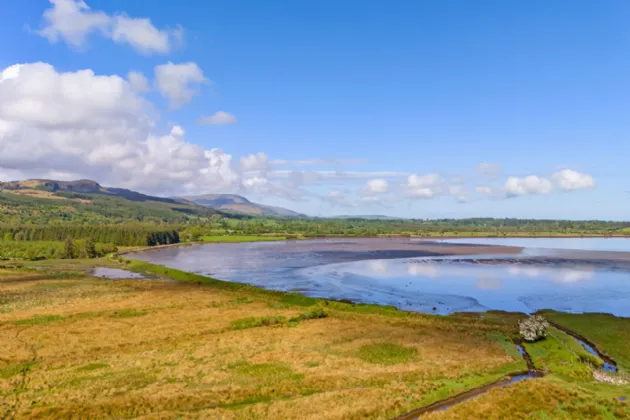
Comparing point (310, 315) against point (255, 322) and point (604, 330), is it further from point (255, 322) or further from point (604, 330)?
point (604, 330)

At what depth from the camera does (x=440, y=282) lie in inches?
3873

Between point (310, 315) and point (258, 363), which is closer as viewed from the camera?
point (258, 363)

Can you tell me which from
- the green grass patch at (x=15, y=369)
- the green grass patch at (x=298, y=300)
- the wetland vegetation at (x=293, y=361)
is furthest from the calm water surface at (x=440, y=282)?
the green grass patch at (x=15, y=369)

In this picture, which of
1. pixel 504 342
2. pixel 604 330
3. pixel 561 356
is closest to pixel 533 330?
pixel 504 342

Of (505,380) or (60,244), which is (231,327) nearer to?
(505,380)

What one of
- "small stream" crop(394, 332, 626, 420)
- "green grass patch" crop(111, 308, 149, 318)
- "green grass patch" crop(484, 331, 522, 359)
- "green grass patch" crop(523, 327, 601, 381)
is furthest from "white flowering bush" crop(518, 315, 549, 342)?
"green grass patch" crop(111, 308, 149, 318)

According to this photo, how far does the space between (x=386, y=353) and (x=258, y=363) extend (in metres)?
13.4

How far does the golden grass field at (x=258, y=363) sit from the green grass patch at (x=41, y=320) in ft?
0.75

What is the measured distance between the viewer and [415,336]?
5031 centimetres

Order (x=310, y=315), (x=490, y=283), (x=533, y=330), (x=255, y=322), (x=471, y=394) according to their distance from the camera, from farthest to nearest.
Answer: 1. (x=490, y=283)
2. (x=310, y=315)
3. (x=255, y=322)
4. (x=533, y=330)
5. (x=471, y=394)

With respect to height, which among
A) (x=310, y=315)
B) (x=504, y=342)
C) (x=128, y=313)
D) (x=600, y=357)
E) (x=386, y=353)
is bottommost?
(x=128, y=313)

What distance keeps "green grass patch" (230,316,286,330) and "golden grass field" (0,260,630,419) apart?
327 mm

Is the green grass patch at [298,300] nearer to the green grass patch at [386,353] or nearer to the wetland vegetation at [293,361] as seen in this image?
the wetland vegetation at [293,361]

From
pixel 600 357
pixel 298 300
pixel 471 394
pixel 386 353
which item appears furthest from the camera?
pixel 298 300
